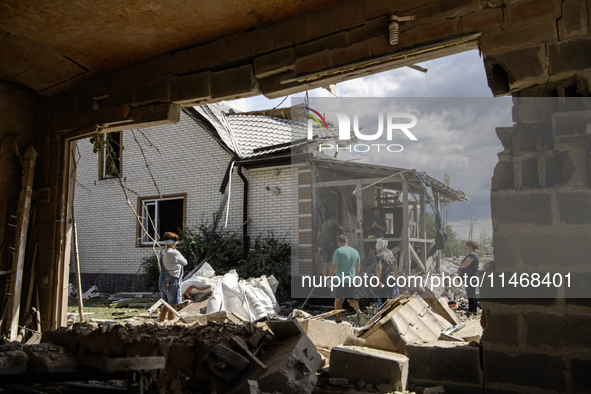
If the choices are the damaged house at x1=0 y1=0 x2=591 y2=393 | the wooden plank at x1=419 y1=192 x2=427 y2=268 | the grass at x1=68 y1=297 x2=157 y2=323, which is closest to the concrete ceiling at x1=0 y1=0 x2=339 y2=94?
the damaged house at x1=0 y1=0 x2=591 y2=393

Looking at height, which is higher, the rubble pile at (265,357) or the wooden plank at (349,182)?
the wooden plank at (349,182)

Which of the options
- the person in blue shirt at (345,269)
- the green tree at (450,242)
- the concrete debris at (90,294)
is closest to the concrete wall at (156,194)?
the concrete debris at (90,294)

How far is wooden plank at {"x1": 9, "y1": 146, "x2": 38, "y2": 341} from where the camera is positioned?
5598 mm

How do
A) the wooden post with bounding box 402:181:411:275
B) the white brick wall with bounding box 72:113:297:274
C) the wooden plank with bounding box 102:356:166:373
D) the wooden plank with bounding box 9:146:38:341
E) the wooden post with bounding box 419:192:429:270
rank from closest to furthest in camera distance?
the wooden plank with bounding box 102:356:166:373
the wooden plank with bounding box 9:146:38:341
the wooden post with bounding box 402:181:411:275
the wooden post with bounding box 419:192:429:270
the white brick wall with bounding box 72:113:297:274

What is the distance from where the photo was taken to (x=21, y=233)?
5777 mm

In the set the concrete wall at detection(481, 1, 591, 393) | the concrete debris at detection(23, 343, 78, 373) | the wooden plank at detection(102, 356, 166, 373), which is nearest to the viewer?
the wooden plank at detection(102, 356, 166, 373)

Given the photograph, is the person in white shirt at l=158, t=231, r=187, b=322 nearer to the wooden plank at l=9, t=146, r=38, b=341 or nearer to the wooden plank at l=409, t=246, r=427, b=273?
the wooden plank at l=9, t=146, r=38, b=341

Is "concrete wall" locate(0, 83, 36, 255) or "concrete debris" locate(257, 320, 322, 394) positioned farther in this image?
"concrete wall" locate(0, 83, 36, 255)

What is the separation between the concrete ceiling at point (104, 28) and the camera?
4.48 meters

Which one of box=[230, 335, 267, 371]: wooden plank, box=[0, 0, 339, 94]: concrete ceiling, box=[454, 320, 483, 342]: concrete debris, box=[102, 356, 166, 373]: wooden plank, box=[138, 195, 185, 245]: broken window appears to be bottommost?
box=[454, 320, 483, 342]: concrete debris

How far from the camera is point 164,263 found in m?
8.36

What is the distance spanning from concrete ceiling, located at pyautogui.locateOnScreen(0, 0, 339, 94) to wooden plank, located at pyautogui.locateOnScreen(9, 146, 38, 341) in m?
1.03

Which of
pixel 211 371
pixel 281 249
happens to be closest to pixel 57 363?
pixel 211 371

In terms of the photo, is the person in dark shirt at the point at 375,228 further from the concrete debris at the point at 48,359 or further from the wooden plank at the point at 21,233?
the concrete debris at the point at 48,359
